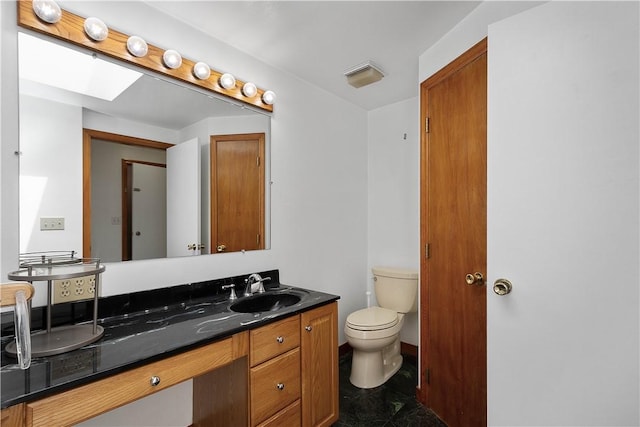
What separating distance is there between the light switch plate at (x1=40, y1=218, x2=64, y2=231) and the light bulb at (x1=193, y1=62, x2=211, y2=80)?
3.38ft

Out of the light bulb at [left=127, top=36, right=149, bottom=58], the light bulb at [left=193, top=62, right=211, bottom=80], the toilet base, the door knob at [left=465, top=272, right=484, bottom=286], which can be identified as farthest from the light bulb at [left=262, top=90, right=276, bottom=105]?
the toilet base

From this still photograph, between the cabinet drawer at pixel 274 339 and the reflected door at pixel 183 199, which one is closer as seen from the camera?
the cabinet drawer at pixel 274 339

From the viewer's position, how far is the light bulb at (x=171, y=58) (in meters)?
1.60

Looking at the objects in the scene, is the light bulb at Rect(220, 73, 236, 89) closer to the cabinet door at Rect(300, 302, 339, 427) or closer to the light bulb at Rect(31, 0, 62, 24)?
the light bulb at Rect(31, 0, 62, 24)

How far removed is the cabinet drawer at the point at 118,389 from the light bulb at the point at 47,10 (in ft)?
4.74

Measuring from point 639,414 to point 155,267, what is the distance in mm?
1995

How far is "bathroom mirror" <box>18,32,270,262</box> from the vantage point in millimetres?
1259

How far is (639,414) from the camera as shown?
0.87 meters

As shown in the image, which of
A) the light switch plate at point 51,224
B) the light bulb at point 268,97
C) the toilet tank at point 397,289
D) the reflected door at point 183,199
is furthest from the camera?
the toilet tank at point 397,289

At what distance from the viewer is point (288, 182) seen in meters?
2.31

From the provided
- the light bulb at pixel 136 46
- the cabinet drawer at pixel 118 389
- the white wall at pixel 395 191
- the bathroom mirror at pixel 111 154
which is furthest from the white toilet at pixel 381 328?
the light bulb at pixel 136 46

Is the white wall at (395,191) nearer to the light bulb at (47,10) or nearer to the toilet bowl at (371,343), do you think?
the toilet bowl at (371,343)

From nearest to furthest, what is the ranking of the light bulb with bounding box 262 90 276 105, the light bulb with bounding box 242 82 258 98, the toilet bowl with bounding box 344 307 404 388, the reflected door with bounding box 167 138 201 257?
1. the reflected door with bounding box 167 138 201 257
2. the light bulb with bounding box 242 82 258 98
3. the light bulb with bounding box 262 90 276 105
4. the toilet bowl with bounding box 344 307 404 388

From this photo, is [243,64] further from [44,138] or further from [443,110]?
[443,110]
